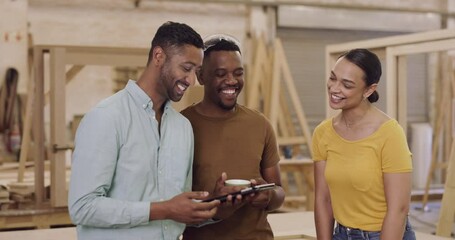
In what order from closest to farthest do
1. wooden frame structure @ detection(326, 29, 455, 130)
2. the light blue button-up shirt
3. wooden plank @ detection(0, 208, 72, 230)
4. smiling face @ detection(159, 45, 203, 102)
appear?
the light blue button-up shirt < smiling face @ detection(159, 45, 203, 102) < wooden frame structure @ detection(326, 29, 455, 130) < wooden plank @ detection(0, 208, 72, 230)

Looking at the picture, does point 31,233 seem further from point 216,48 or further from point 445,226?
point 445,226

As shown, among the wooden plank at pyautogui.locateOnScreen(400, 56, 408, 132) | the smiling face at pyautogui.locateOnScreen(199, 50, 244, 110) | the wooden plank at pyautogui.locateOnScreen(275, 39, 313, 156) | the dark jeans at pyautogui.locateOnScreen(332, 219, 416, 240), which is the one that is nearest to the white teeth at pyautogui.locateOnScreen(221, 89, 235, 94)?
the smiling face at pyautogui.locateOnScreen(199, 50, 244, 110)

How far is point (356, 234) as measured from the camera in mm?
2504

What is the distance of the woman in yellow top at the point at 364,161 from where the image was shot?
2422mm

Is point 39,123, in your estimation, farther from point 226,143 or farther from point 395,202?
point 395,202

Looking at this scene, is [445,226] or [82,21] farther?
[82,21]

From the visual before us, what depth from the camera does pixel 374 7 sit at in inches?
419

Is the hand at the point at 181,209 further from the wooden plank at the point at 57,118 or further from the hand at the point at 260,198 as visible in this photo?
the wooden plank at the point at 57,118

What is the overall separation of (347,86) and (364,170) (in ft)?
1.06

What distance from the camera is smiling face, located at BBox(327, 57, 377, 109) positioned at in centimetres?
248

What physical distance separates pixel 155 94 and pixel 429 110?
9699 millimetres

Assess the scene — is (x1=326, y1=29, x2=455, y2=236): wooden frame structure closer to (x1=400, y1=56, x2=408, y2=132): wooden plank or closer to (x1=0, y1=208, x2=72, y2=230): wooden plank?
(x1=400, y1=56, x2=408, y2=132): wooden plank

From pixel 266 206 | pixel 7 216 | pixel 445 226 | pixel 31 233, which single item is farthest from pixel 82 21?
pixel 266 206

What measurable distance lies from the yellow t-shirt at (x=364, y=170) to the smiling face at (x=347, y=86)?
0.14 metres
